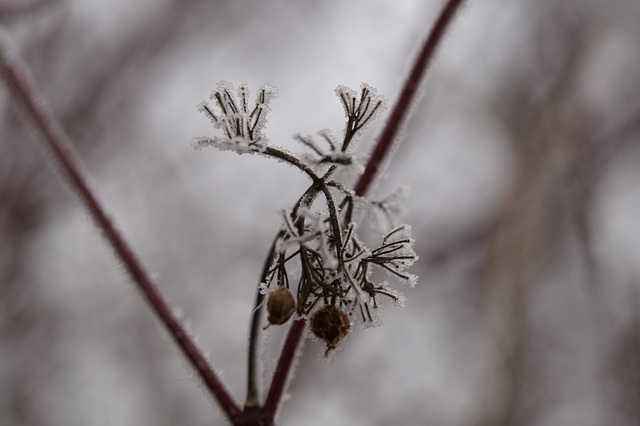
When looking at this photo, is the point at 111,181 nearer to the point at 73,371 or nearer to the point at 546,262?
the point at 73,371

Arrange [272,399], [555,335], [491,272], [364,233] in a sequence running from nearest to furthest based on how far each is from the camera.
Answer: [272,399], [364,233], [491,272], [555,335]

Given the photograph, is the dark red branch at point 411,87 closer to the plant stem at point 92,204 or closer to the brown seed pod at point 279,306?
the brown seed pod at point 279,306

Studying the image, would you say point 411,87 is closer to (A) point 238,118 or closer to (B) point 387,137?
(B) point 387,137

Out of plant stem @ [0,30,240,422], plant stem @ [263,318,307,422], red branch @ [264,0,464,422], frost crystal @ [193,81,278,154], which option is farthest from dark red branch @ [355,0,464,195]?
plant stem @ [0,30,240,422]

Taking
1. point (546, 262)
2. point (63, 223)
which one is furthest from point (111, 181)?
point (546, 262)

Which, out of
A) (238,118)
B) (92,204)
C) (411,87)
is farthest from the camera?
(238,118)

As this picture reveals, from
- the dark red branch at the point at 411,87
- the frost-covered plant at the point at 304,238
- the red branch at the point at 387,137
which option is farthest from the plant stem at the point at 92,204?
the dark red branch at the point at 411,87

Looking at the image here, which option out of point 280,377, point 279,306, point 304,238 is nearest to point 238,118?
point 304,238
